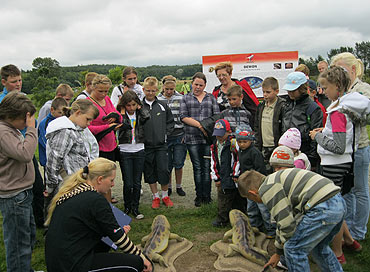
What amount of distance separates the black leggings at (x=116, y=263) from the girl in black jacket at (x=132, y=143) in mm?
2407

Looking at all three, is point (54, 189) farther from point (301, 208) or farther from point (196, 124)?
point (301, 208)

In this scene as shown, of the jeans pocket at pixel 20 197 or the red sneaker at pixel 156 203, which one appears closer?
the jeans pocket at pixel 20 197

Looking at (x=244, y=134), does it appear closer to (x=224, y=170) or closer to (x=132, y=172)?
(x=224, y=170)

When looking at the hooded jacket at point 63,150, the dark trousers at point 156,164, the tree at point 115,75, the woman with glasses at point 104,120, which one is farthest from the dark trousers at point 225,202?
the tree at point 115,75

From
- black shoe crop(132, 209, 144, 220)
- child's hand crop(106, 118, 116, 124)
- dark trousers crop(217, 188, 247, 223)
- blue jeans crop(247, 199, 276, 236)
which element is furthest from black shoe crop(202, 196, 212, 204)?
child's hand crop(106, 118, 116, 124)

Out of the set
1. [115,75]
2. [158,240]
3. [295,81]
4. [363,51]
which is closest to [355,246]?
[295,81]

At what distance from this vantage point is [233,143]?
15.6 ft

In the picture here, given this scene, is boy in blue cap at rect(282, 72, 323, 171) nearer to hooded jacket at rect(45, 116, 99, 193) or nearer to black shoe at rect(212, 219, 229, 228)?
black shoe at rect(212, 219, 229, 228)

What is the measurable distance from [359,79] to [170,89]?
3.56 m

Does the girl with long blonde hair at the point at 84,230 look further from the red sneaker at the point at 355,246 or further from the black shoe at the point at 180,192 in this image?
the black shoe at the point at 180,192

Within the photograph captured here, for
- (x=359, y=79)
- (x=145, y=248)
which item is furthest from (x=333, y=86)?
(x=145, y=248)

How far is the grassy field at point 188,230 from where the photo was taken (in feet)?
12.6

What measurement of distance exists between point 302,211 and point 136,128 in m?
3.31

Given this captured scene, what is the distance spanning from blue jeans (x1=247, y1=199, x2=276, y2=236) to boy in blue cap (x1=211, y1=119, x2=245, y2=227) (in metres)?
0.34
